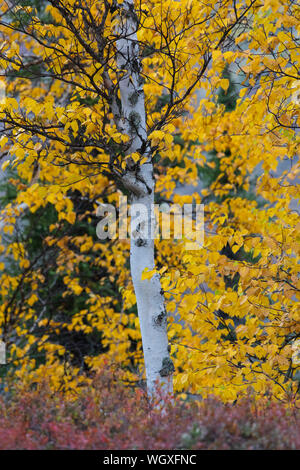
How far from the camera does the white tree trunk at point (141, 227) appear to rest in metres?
4.57

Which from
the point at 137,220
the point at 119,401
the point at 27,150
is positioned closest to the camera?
the point at 119,401

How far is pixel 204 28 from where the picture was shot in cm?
484

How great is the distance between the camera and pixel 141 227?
457cm

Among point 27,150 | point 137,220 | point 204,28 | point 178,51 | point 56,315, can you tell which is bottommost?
point 56,315

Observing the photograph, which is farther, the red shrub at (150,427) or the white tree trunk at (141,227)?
the white tree trunk at (141,227)

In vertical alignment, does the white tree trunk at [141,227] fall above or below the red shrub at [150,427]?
above

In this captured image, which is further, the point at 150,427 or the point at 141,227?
the point at 141,227

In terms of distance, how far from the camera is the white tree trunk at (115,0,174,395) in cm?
457

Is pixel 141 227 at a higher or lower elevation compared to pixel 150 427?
higher

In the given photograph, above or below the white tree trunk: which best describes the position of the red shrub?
below

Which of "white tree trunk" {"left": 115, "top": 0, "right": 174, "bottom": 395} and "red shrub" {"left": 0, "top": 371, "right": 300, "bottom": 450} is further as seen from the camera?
"white tree trunk" {"left": 115, "top": 0, "right": 174, "bottom": 395}

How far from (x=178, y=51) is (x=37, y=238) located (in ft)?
22.4
